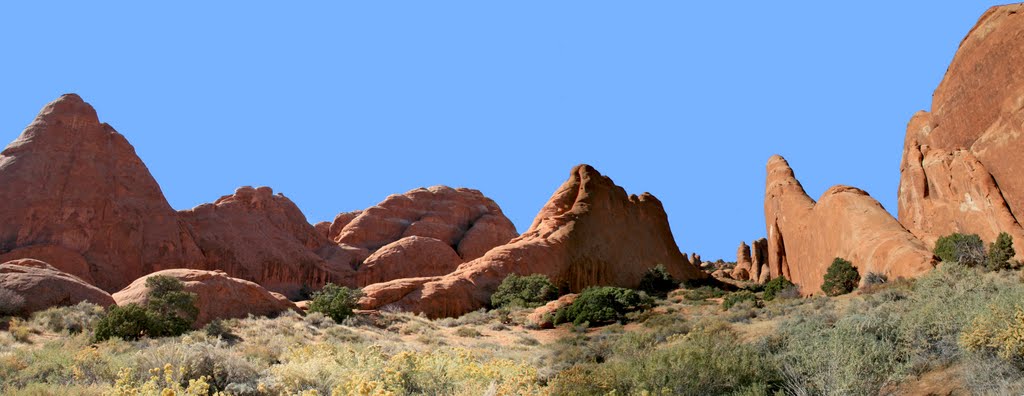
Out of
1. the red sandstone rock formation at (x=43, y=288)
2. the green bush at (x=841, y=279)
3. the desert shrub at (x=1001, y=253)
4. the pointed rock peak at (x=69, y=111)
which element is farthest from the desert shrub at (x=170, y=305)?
the desert shrub at (x=1001, y=253)

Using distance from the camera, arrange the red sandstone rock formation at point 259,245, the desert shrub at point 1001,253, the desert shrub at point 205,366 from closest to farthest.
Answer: the desert shrub at point 205,366 < the desert shrub at point 1001,253 < the red sandstone rock formation at point 259,245

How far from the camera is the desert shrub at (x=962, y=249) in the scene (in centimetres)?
2603

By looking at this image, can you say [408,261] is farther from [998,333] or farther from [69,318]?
[998,333]

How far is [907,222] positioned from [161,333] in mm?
34504

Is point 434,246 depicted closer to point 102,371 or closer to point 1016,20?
point 1016,20

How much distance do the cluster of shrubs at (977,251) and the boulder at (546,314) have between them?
14708mm

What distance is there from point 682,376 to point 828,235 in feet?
94.3

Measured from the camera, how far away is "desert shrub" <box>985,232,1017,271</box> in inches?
962

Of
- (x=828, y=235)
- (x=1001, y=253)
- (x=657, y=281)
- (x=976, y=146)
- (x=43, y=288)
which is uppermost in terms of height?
(x=976, y=146)

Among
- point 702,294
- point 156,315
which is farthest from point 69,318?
point 702,294

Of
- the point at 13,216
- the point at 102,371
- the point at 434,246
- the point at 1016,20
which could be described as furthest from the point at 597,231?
the point at 102,371

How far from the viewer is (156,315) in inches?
751

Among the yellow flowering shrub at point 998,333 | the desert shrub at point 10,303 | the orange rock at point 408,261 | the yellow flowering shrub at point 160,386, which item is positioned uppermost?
the orange rock at point 408,261

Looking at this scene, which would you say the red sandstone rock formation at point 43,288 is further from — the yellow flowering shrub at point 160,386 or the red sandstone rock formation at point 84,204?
the red sandstone rock formation at point 84,204
